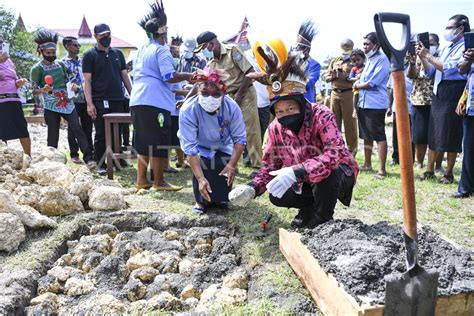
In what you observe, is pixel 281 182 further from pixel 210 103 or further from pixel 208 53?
pixel 208 53

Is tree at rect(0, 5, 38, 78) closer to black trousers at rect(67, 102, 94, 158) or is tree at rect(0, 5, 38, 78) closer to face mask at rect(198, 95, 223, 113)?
black trousers at rect(67, 102, 94, 158)

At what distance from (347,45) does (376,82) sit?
5.34 ft

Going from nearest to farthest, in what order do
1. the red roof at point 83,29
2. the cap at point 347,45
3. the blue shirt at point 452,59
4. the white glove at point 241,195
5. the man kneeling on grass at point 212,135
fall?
the white glove at point 241,195
the man kneeling on grass at point 212,135
the blue shirt at point 452,59
the cap at point 347,45
the red roof at point 83,29

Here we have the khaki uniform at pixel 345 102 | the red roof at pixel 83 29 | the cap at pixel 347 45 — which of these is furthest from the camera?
the red roof at pixel 83 29

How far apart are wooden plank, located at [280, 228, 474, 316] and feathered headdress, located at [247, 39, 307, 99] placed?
0.94 metres

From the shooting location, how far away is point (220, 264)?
2.96 meters

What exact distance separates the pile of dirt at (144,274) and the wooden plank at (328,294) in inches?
14.1

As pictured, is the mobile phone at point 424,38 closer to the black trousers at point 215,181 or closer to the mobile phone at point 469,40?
the mobile phone at point 469,40

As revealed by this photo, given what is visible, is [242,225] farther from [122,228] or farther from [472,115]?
[472,115]

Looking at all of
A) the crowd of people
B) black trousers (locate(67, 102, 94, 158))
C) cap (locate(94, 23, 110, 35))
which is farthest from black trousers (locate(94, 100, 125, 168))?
cap (locate(94, 23, 110, 35))

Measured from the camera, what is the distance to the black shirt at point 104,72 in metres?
5.78

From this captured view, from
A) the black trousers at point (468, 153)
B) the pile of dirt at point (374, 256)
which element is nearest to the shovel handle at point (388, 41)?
the pile of dirt at point (374, 256)

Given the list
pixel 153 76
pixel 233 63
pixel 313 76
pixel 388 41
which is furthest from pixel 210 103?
pixel 313 76

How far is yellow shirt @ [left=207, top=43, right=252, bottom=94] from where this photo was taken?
550cm
